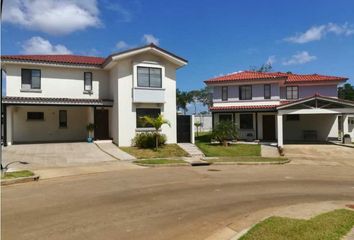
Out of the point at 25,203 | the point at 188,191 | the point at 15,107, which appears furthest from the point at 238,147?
the point at 25,203

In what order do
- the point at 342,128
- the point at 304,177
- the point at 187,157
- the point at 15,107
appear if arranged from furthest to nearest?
the point at 342,128 → the point at 15,107 → the point at 187,157 → the point at 304,177

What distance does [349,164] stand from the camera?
63.5ft

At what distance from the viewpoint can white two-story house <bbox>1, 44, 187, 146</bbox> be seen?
2364 centimetres

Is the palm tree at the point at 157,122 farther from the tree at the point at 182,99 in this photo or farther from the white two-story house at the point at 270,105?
the tree at the point at 182,99

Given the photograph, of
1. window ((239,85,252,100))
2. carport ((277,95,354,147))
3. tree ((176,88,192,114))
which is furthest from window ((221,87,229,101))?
tree ((176,88,192,114))

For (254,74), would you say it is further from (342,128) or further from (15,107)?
(15,107)

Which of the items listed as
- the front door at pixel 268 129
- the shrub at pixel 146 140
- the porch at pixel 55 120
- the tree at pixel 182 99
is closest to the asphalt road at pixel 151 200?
the shrub at pixel 146 140

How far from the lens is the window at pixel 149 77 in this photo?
24.3 meters

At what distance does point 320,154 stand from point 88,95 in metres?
17.8

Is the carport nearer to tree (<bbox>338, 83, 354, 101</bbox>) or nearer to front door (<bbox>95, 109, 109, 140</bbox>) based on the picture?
front door (<bbox>95, 109, 109, 140</bbox>)

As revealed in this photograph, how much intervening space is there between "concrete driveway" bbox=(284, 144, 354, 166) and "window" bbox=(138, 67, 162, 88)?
10.6m

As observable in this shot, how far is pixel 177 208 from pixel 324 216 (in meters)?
3.44

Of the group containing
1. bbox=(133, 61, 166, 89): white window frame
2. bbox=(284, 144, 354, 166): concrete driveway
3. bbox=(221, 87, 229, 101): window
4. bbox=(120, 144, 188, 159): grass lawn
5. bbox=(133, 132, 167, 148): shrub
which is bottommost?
bbox=(284, 144, 354, 166): concrete driveway

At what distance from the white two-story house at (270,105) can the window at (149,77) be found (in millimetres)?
8258
